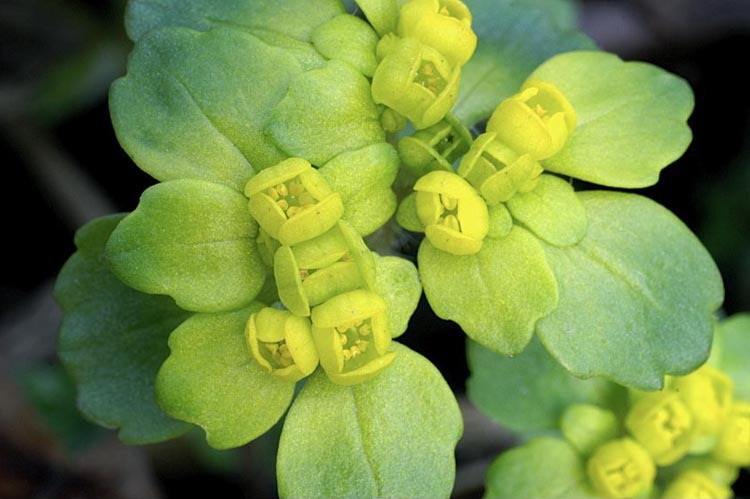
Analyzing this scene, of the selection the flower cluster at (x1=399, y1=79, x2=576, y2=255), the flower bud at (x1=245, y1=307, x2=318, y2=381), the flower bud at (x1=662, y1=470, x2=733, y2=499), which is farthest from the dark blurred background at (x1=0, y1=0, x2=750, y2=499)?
the flower cluster at (x1=399, y1=79, x2=576, y2=255)

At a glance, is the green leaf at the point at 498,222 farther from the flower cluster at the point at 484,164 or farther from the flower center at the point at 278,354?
the flower center at the point at 278,354

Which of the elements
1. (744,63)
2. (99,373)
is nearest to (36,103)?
(99,373)

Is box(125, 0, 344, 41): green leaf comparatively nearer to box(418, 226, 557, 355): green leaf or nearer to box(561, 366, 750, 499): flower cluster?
box(418, 226, 557, 355): green leaf

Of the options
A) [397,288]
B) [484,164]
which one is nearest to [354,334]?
[397,288]

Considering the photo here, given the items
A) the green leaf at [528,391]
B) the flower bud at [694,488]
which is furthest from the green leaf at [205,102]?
the flower bud at [694,488]

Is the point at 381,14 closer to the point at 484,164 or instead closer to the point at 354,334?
the point at 484,164
